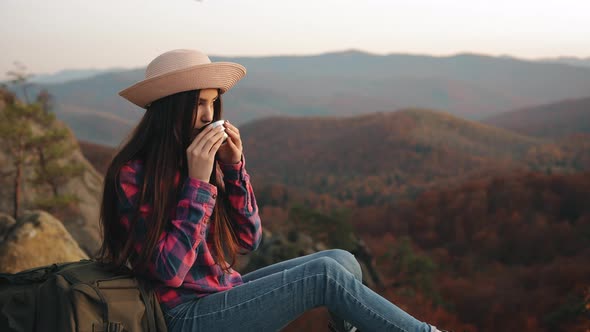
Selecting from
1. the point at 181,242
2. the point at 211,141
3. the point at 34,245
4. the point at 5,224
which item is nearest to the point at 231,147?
the point at 211,141

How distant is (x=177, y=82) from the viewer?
2086mm

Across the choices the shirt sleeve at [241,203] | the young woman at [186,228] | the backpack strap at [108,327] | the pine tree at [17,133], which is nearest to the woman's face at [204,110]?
the young woman at [186,228]

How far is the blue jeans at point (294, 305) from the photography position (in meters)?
2.05

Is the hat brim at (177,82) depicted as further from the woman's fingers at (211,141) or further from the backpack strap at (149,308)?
the backpack strap at (149,308)

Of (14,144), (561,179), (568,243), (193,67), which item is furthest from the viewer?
(561,179)

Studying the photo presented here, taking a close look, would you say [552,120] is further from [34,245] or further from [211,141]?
[211,141]

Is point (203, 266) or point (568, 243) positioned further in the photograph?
point (568, 243)

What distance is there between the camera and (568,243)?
2314 centimetres

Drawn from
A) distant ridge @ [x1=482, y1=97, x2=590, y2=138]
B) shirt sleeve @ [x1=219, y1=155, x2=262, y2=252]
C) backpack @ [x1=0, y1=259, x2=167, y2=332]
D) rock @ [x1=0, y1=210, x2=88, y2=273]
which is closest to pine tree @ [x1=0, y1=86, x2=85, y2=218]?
rock @ [x1=0, y1=210, x2=88, y2=273]

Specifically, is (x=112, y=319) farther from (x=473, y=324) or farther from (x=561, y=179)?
(x=561, y=179)

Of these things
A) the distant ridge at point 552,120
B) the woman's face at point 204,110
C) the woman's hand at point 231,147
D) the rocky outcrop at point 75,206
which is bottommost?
the distant ridge at point 552,120

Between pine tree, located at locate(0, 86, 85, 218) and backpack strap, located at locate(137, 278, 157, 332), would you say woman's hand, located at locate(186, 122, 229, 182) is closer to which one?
backpack strap, located at locate(137, 278, 157, 332)

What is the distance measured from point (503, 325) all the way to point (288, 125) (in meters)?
99.4

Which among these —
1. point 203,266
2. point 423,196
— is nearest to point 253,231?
point 203,266
